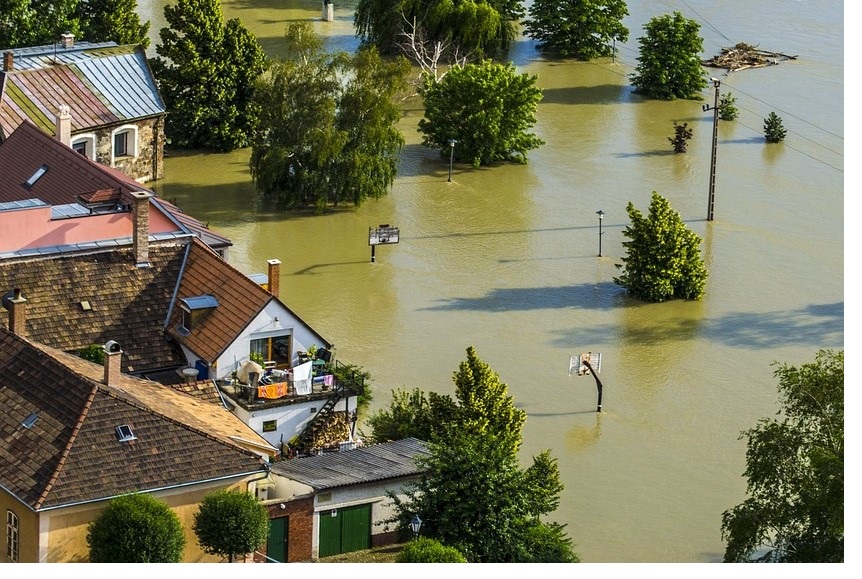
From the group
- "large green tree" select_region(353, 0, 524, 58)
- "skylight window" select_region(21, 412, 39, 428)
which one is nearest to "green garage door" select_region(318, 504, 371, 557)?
"skylight window" select_region(21, 412, 39, 428)

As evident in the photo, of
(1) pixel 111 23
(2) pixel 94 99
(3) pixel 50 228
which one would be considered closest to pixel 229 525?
(3) pixel 50 228

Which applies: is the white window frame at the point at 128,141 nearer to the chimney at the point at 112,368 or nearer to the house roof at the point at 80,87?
the house roof at the point at 80,87

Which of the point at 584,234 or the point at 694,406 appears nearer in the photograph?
the point at 694,406

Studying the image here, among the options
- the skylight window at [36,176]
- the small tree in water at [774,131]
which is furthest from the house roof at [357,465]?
the small tree in water at [774,131]

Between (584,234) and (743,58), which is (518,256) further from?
(743,58)

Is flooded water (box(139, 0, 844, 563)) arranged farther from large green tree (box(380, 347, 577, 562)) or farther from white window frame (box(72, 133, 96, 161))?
white window frame (box(72, 133, 96, 161))

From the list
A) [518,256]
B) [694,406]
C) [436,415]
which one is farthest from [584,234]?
[436,415]

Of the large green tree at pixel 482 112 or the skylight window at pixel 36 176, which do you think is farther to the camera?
the large green tree at pixel 482 112
